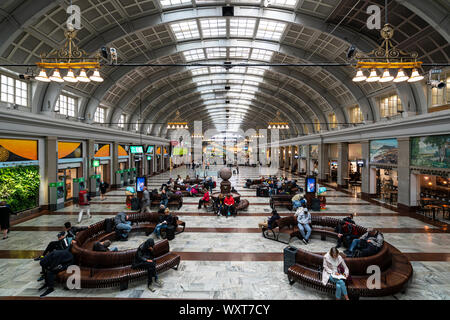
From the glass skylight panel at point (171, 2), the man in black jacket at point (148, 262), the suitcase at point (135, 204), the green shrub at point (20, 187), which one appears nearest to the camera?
the man in black jacket at point (148, 262)

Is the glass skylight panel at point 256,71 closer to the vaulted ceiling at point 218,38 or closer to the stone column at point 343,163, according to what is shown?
the vaulted ceiling at point 218,38

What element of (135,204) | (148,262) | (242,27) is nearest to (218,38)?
(242,27)

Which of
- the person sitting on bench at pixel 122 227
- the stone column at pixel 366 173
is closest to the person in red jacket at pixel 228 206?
the person sitting on bench at pixel 122 227

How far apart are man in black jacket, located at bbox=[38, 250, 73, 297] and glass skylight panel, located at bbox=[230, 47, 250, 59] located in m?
20.9

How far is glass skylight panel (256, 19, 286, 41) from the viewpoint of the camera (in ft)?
53.4

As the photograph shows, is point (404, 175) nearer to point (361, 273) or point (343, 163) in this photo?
point (343, 163)

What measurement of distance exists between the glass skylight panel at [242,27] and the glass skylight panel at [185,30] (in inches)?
110

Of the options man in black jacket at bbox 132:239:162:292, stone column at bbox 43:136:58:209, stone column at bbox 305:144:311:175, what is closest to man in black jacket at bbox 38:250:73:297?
man in black jacket at bbox 132:239:162:292

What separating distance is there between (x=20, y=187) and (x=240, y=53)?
780 inches

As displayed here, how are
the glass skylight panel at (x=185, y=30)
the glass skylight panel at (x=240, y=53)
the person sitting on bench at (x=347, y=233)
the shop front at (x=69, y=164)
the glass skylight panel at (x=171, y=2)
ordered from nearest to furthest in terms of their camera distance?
the person sitting on bench at (x=347, y=233) → the glass skylight panel at (x=171, y=2) → the shop front at (x=69, y=164) → the glass skylight panel at (x=185, y=30) → the glass skylight panel at (x=240, y=53)

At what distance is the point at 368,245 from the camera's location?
19.2ft

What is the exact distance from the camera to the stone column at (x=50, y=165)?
13094 millimetres
